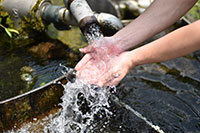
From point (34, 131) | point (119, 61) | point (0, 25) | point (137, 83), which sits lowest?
point (137, 83)

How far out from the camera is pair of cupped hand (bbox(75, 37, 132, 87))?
191cm

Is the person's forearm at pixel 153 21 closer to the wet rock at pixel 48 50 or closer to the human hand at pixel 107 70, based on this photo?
the human hand at pixel 107 70

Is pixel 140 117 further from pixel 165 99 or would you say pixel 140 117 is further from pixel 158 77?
pixel 158 77

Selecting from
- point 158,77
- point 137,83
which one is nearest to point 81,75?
point 137,83

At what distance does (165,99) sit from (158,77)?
425 millimetres

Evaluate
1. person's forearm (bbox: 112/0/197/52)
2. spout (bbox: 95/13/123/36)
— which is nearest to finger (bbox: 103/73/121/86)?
person's forearm (bbox: 112/0/197/52)

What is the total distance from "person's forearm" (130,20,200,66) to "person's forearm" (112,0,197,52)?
1.33 ft

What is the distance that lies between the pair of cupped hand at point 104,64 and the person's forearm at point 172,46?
116 millimetres

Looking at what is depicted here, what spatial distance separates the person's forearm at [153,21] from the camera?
2.06m

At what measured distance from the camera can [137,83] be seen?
10.00 ft

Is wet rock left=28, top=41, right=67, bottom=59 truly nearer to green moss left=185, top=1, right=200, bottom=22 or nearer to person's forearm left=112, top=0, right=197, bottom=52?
person's forearm left=112, top=0, right=197, bottom=52

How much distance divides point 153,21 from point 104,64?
0.59 m

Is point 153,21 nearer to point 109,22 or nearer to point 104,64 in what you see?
point 104,64

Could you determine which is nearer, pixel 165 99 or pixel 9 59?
pixel 165 99
